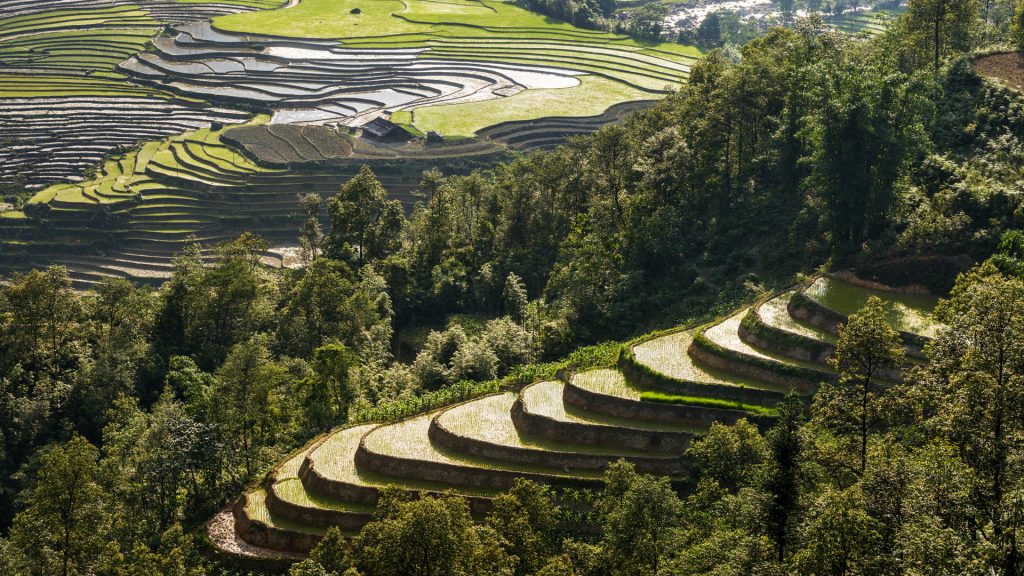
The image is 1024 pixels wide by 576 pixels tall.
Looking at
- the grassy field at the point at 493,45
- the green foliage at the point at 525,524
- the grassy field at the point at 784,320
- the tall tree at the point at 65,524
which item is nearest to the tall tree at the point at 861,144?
the grassy field at the point at 784,320

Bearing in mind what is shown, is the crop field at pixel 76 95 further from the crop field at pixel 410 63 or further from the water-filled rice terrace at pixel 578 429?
the water-filled rice terrace at pixel 578 429

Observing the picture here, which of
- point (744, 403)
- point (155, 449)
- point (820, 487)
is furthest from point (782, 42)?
point (155, 449)

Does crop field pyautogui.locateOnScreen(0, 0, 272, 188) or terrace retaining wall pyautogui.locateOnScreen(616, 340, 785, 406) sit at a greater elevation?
crop field pyautogui.locateOnScreen(0, 0, 272, 188)

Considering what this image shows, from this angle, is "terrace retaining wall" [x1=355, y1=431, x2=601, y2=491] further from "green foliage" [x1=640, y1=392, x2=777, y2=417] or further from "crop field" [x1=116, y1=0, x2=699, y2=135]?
"crop field" [x1=116, y1=0, x2=699, y2=135]

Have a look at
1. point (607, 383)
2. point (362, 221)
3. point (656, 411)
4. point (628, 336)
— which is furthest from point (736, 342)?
point (362, 221)

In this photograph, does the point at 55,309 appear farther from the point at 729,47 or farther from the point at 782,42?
the point at 729,47

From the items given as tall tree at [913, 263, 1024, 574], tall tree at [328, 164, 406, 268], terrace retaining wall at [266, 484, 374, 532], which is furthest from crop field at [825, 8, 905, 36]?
terrace retaining wall at [266, 484, 374, 532]
